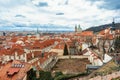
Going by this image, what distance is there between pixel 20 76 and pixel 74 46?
5626 cm

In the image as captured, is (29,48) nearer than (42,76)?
No

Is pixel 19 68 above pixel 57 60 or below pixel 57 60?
above

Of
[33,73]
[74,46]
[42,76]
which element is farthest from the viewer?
[74,46]

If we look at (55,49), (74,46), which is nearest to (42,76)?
(55,49)

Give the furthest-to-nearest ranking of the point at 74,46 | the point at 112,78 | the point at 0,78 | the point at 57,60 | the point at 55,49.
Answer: the point at 74,46 → the point at 55,49 → the point at 57,60 → the point at 0,78 → the point at 112,78

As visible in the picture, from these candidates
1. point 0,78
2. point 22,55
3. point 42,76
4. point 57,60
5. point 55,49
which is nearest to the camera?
point 0,78

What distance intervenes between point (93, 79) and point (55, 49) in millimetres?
50879

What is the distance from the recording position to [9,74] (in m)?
27.5

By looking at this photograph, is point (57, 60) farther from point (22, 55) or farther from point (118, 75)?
point (118, 75)

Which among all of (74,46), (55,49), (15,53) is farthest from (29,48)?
(15,53)

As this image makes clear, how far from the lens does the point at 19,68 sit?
2881 centimetres

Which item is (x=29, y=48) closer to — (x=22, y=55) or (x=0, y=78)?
(x=22, y=55)

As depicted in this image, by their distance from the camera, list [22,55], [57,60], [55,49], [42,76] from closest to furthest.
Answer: [42,76] → [22,55] → [57,60] → [55,49]

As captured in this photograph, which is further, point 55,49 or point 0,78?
point 55,49
